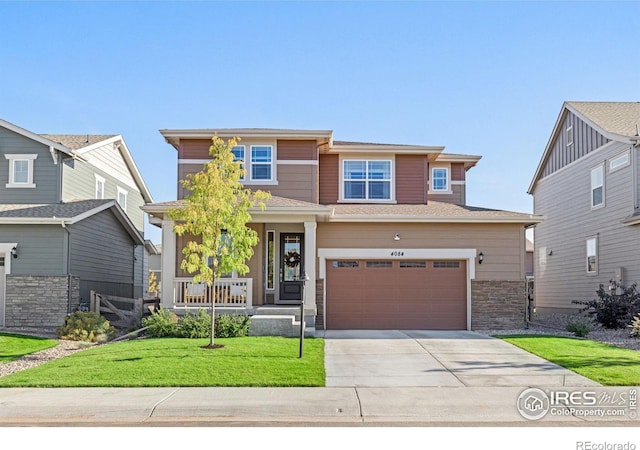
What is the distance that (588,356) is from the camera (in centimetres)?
1363

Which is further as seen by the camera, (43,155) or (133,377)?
(43,155)

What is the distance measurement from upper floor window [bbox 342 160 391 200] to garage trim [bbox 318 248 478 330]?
2.87 metres

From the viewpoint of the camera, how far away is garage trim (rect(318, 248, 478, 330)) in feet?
63.9

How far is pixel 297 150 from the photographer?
68.0 feet

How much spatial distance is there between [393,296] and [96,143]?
41.3 ft

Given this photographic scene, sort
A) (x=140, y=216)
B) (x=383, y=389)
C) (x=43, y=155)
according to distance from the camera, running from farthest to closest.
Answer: (x=140, y=216), (x=43, y=155), (x=383, y=389)

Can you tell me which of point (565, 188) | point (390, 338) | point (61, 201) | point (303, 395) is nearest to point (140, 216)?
point (61, 201)

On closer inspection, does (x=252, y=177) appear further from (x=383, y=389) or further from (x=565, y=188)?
(x=565, y=188)

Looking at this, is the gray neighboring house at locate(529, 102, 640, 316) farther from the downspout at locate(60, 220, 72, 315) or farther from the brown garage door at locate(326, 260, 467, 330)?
the downspout at locate(60, 220, 72, 315)

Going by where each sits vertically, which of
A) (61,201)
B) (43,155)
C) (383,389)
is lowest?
(383,389)

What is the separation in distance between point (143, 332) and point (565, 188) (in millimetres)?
17781

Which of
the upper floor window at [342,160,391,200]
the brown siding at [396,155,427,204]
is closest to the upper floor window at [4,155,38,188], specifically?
the upper floor window at [342,160,391,200]

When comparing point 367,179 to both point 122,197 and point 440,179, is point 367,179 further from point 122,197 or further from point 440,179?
point 122,197

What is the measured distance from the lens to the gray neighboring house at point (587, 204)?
68.7ft
